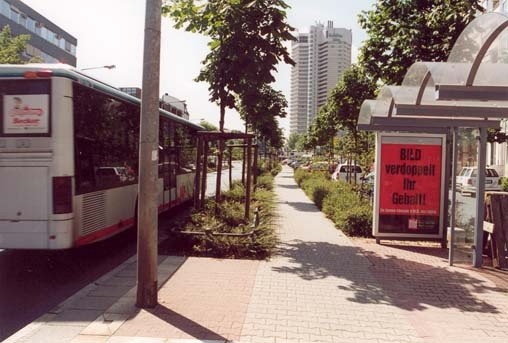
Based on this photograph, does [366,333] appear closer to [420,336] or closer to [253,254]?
[420,336]

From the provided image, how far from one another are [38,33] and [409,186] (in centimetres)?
5698

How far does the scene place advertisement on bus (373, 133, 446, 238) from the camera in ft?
31.2

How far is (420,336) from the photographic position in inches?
183

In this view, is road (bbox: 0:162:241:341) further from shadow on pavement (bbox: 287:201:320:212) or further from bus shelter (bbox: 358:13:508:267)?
shadow on pavement (bbox: 287:201:320:212)

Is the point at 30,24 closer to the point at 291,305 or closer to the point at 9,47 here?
the point at 9,47

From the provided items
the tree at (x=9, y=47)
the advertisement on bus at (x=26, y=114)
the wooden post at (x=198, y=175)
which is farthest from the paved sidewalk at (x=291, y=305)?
the tree at (x=9, y=47)

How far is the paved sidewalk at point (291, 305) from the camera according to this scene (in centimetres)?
461

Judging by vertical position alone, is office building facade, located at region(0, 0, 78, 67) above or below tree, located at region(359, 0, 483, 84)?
above

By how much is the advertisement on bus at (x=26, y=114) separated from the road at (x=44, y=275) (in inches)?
83.9

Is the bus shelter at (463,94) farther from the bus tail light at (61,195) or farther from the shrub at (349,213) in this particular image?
the bus tail light at (61,195)

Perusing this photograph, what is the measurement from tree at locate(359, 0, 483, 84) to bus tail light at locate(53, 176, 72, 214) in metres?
7.84

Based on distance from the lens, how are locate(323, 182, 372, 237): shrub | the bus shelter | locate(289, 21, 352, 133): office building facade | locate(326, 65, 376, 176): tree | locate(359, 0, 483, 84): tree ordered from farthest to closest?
locate(289, 21, 352, 133): office building facade
locate(326, 65, 376, 176): tree
locate(323, 182, 372, 237): shrub
locate(359, 0, 483, 84): tree
the bus shelter

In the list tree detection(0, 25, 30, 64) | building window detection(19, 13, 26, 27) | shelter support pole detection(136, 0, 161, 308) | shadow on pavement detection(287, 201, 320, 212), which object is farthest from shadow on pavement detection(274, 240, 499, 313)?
building window detection(19, 13, 26, 27)

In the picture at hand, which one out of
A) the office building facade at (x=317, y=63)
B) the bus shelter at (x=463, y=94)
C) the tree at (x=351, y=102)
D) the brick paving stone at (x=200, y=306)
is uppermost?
the office building facade at (x=317, y=63)
